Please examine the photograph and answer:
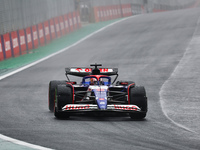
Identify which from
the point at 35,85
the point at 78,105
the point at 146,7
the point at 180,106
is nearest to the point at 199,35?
the point at 35,85

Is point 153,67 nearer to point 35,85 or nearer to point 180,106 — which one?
point 35,85

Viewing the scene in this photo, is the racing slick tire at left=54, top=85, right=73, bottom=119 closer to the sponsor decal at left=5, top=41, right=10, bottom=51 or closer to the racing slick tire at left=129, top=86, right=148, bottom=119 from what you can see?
the racing slick tire at left=129, top=86, right=148, bottom=119

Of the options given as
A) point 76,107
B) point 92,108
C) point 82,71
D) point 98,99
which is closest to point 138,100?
point 98,99

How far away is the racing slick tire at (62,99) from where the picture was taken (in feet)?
36.1

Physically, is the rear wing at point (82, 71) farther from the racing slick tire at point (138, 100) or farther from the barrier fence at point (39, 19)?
the barrier fence at point (39, 19)

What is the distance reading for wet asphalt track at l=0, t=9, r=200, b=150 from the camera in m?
8.41

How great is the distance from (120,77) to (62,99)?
7.78m

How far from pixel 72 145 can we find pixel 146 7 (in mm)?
55953

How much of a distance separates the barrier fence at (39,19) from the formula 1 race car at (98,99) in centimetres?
1339

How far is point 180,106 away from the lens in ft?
42.4

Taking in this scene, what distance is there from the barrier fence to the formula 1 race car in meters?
13.4

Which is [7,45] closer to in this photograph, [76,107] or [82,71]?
[82,71]

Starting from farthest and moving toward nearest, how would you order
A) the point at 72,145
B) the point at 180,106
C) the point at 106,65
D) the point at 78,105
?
the point at 106,65 < the point at 180,106 < the point at 78,105 < the point at 72,145

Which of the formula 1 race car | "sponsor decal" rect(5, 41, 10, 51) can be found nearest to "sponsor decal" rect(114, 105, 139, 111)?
the formula 1 race car
